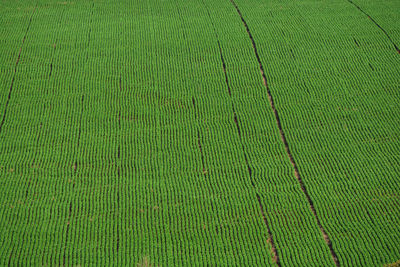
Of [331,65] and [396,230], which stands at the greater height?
[331,65]

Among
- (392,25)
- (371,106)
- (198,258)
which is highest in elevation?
(392,25)

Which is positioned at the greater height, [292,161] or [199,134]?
[199,134]

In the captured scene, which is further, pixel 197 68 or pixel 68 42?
pixel 68 42

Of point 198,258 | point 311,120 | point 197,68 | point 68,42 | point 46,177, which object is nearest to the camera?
point 198,258

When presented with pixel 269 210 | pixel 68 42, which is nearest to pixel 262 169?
pixel 269 210

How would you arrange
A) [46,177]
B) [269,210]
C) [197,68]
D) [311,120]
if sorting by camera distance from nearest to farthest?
1. [269,210]
2. [46,177]
3. [311,120]
4. [197,68]

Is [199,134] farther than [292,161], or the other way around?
[199,134]

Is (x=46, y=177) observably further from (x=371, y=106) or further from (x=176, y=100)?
(x=371, y=106)
